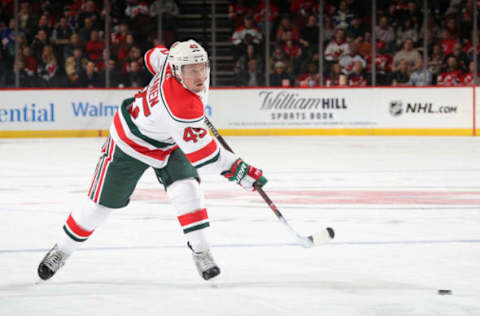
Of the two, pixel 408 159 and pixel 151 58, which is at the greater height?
pixel 151 58

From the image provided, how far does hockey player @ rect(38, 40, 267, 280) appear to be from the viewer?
3191 millimetres

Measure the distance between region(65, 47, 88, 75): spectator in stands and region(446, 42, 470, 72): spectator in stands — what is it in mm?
5762

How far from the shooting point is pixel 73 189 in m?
6.68

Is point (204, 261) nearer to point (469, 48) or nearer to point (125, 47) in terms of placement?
point (125, 47)

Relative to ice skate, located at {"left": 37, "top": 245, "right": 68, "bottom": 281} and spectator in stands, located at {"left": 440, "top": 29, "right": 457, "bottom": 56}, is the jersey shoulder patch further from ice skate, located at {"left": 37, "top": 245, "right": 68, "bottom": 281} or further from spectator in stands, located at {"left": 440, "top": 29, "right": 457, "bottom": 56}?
spectator in stands, located at {"left": 440, "top": 29, "right": 457, "bottom": 56}

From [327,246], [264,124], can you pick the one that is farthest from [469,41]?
[327,246]

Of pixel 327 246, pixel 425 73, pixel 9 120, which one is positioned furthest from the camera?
pixel 425 73

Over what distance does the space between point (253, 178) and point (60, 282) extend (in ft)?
3.08

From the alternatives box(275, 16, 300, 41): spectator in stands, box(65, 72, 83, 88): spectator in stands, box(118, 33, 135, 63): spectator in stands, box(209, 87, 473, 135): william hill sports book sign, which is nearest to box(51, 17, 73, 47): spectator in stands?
box(65, 72, 83, 88): spectator in stands

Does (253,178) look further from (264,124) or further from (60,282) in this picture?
(264,124)

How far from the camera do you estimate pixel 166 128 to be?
329cm

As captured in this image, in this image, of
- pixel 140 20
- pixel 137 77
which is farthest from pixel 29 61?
pixel 140 20

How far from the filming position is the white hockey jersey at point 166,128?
10.4 feet

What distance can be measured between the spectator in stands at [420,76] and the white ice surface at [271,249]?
4.91m
